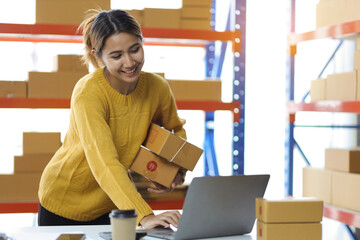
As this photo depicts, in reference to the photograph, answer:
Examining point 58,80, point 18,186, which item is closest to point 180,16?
point 58,80

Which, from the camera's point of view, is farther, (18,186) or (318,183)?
(318,183)

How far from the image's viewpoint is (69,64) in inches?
130

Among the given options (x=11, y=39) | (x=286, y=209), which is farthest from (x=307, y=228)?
(x=11, y=39)

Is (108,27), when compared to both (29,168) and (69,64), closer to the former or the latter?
(69,64)

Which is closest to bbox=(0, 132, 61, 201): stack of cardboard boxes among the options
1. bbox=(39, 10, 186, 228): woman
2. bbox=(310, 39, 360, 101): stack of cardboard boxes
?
bbox=(39, 10, 186, 228): woman

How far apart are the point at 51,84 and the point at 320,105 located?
5.06ft

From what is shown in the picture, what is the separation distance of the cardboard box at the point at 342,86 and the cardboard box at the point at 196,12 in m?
0.81

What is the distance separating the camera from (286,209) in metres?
1.38

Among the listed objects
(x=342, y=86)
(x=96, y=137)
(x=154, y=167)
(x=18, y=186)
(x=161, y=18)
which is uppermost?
(x=161, y=18)

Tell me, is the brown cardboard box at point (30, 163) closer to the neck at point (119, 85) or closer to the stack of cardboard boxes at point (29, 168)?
the stack of cardboard boxes at point (29, 168)

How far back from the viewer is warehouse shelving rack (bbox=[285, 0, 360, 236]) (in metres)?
2.94

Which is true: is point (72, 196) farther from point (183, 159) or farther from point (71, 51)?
point (71, 51)

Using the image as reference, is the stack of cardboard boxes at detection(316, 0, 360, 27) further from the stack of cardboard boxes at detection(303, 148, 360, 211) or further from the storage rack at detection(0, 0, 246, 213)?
the stack of cardboard boxes at detection(303, 148, 360, 211)

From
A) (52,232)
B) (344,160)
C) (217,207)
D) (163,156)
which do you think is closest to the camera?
(217,207)
